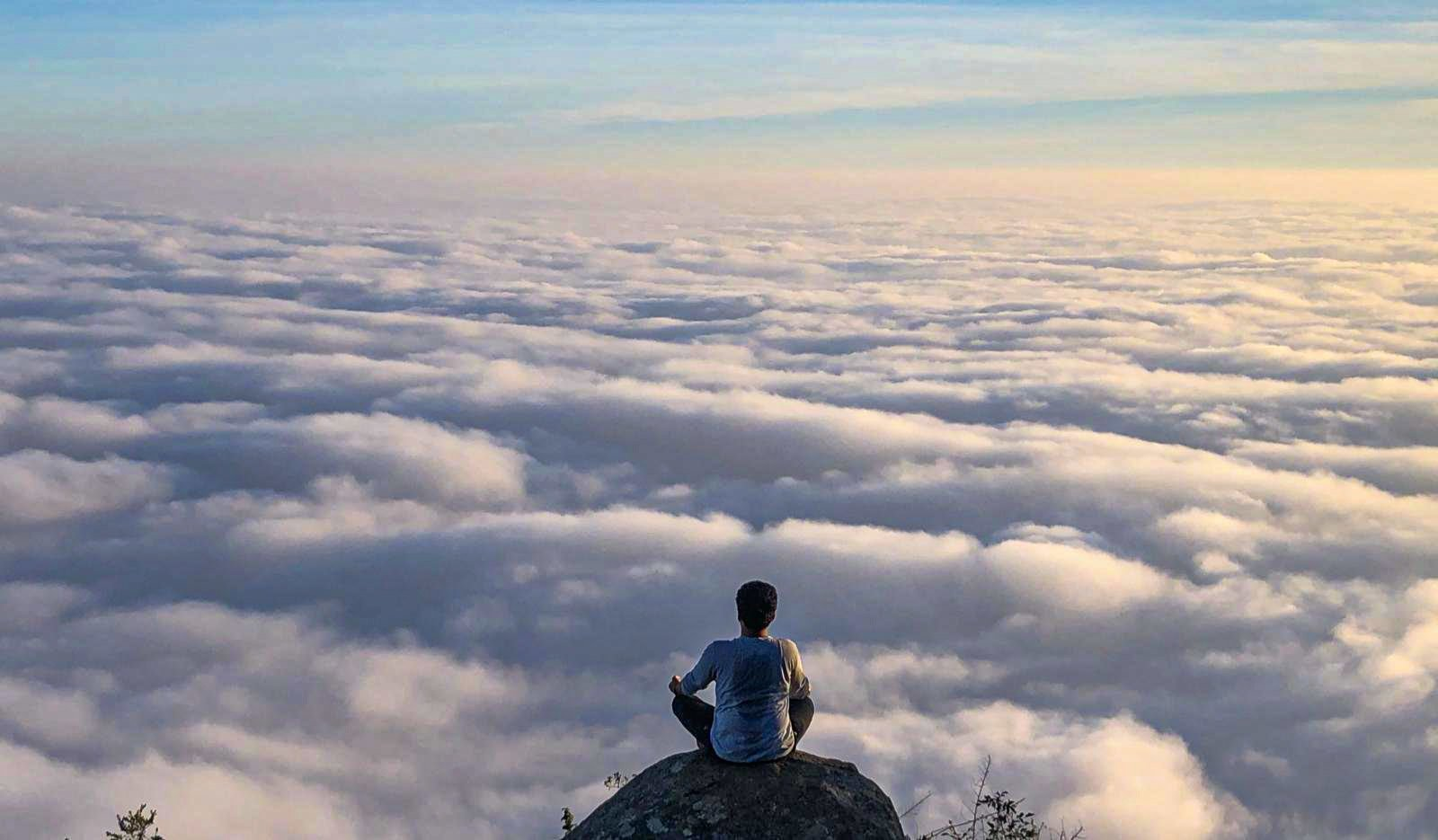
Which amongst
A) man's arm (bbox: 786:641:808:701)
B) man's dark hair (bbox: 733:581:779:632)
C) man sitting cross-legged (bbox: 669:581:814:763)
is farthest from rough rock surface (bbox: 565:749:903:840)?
man's dark hair (bbox: 733:581:779:632)

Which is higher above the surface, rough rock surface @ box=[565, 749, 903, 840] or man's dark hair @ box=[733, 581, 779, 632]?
man's dark hair @ box=[733, 581, 779, 632]

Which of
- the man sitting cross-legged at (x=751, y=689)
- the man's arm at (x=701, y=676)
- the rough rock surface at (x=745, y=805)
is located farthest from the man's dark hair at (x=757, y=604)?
the rough rock surface at (x=745, y=805)

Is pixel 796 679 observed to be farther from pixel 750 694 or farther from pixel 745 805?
pixel 745 805

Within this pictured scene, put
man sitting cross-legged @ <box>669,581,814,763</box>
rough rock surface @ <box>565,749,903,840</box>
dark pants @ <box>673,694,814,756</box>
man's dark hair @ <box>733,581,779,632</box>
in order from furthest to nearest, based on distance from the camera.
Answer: dark pants @ <box>673,694,814,756</box>
man sitting cross-legged @ <box>669,581,814,763</box>
man's dark hair @ <box>733,581,779,632</box>
rough rock surface @ <box>565,749,903,840</box>

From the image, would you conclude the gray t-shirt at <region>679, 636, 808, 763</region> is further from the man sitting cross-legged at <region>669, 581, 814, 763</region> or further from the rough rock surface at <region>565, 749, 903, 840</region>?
the rough rock surface at <region>565, 749, 903, 840</region>

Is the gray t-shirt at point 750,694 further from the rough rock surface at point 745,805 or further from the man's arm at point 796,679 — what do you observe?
the rough rock surface at point 745,805

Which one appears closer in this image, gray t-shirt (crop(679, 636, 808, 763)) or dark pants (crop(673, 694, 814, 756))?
gray t-shirt (crop(679, 636, 808, 763))
